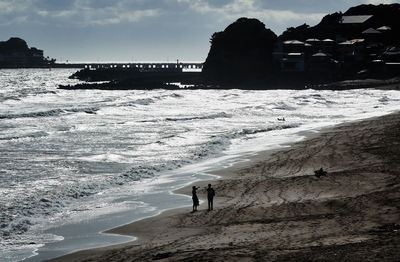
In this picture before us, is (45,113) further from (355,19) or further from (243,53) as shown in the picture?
(355,19)

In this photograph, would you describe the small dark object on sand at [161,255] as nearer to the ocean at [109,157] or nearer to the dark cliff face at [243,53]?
the ocean at [109,157]

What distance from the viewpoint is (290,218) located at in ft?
58.1


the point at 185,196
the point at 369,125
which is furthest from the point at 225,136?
the point at 185,196

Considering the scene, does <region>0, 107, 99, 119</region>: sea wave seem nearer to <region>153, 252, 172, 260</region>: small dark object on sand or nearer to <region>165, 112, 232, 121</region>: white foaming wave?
<region>165, 112, 232, 121</region>: white foaming wave

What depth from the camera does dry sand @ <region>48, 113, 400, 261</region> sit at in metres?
13.4

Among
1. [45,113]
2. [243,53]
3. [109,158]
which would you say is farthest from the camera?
[243,53]

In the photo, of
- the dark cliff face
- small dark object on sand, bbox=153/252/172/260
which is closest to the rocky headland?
the dark cliff face

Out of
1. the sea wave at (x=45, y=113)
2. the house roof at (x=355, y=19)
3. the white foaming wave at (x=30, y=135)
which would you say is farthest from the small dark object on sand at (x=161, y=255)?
the house roof at (x=355, y=19)

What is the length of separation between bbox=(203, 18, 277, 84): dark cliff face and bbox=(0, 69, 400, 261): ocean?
1971 inches

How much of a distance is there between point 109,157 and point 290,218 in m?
17.8

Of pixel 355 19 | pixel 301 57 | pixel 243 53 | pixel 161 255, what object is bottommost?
pixel 161 255

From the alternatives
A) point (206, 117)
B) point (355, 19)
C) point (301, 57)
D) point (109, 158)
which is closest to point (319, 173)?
point (109, 158)

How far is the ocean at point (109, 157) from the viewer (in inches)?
774

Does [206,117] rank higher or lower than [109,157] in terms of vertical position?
higher
